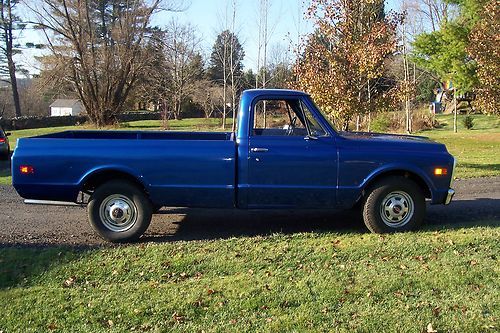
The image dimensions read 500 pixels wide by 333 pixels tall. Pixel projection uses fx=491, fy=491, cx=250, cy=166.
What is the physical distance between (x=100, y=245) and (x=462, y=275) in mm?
4253

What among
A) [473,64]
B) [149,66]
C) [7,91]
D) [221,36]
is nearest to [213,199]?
[221,36]

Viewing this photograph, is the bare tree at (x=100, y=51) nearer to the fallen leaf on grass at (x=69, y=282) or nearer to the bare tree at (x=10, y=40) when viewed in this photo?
the bare tree at (x=10, y=40)

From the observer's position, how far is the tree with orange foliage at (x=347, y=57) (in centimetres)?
1246

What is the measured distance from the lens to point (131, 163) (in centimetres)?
627

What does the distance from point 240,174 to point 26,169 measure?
273 cm

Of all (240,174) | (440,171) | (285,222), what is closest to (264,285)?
(240,174)

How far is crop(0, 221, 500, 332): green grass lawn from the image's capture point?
13.4 ft

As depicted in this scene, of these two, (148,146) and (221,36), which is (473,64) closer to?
(221,36)

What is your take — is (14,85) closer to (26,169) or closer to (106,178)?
(26,169)

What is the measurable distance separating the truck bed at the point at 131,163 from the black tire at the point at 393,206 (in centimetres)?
186

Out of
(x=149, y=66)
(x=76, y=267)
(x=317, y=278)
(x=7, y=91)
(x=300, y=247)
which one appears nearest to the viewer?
(x=317, y=278)

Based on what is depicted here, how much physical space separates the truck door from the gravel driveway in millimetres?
657

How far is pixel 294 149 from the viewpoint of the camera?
633 centimetres

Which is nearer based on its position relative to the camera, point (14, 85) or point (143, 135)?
point (143, 135)
